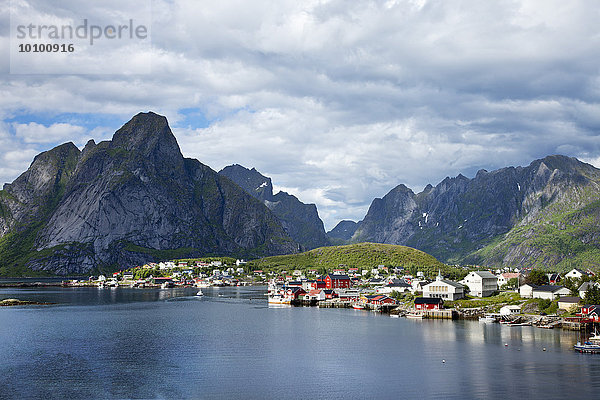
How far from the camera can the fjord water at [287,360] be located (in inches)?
2025

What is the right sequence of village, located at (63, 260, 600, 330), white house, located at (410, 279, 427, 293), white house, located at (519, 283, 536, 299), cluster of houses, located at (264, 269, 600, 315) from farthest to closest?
1. white house, located at (410, 279, 427, 293)
2. white house, located at (519, 283, 536, 299)
3. cluster of houses, located at (264, 269, 600, 315)
4. village, located at (63, 260, 600, 330)

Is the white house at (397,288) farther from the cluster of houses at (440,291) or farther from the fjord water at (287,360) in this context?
the fjord water at (287,360)

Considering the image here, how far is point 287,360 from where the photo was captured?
65.8 metres

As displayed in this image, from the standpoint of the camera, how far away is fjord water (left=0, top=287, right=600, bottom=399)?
5143 centimetres

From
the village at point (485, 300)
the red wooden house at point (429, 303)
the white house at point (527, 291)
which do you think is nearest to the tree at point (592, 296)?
the village at point (485, 300)

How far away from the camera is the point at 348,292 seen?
16050cm

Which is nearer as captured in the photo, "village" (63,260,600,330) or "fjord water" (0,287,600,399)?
"fjord water" (0,287,600,399)

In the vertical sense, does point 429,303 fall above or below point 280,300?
above

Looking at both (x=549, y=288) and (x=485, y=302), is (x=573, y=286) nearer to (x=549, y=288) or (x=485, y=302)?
(x=549, y=288)

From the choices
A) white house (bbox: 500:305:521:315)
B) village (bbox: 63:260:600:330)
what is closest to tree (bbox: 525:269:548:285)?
village (bbox: 63:260:600:330)

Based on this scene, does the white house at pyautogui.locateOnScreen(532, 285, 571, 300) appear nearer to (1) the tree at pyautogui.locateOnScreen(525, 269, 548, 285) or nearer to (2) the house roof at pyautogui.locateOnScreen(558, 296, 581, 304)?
(2) the house roof at pyautogui.locateOnScreen(558, 296, 581, 304)

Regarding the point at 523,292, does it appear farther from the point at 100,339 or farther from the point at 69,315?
the point at 69,315

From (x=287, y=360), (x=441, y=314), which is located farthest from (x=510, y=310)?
(x=287, y=360)

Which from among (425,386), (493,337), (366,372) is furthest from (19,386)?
(493,337)
